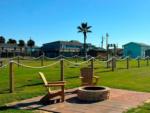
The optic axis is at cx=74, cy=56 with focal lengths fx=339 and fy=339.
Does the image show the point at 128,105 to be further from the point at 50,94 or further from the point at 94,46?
the point at 94,46

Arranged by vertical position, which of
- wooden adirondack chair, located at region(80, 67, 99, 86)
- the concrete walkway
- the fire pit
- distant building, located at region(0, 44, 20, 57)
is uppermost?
distant building, located at region(0, 44, 20, 57)

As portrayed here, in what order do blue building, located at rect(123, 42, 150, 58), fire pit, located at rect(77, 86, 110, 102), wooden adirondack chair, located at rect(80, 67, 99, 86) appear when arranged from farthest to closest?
blue building, located at rect(123, 42, 150, 58) < wooden adirondack chair, located at rect(80, 67, 99, 86) < fire pit, located at rect(77, 86, 110, 102)

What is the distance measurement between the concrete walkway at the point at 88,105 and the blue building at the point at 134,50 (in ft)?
287

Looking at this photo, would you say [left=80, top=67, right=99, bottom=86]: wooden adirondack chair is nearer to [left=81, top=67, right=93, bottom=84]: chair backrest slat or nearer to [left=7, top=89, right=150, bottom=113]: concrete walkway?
[left=81, top=67, right=93, bottom=84]: chair backrest slat

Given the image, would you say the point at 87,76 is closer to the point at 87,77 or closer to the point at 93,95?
the point at 87,77

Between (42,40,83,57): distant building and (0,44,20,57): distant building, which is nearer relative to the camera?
(0,44,20,57): distant building

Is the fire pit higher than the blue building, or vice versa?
the blue building

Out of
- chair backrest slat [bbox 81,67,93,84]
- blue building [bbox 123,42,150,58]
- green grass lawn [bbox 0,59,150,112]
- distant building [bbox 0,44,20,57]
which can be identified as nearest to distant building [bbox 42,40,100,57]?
distant building [bbox 0,44,20,57]

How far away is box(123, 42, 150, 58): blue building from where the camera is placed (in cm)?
9732

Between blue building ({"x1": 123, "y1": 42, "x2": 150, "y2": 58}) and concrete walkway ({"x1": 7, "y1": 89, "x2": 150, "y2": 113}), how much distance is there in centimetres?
8737

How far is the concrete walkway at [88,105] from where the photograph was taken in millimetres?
9172

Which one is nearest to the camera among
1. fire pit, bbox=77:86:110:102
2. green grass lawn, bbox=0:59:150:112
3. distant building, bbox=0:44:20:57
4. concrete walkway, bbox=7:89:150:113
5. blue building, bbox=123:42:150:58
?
concrete walkway, bbox=7:89:150:113

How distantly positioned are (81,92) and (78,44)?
94.3 meters

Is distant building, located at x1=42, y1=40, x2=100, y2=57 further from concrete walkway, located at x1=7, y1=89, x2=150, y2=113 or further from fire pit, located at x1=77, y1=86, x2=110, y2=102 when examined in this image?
fire pit, located at x1=77, y1=86, x2=110, y2=102
